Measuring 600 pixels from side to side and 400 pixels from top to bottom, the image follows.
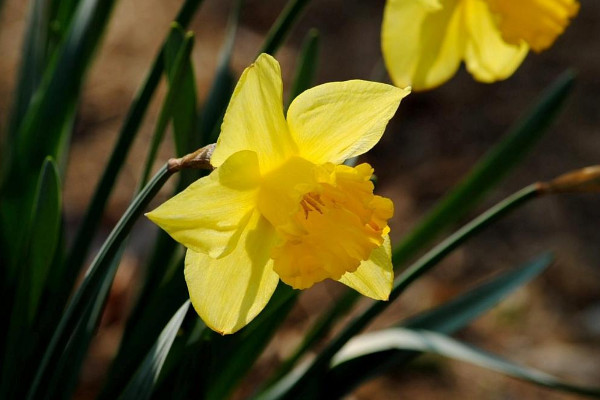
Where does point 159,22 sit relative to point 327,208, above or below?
below

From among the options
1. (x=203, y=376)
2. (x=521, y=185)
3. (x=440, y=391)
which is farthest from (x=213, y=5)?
(x=203, y=376)

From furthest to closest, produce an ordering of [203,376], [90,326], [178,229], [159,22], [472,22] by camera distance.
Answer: [159,22]
[472,22]
[90,326]
[203,376]
[178,229]

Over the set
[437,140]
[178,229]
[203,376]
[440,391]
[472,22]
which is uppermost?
[178,229]

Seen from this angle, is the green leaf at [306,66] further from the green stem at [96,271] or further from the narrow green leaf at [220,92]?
the green stem at [96,271]

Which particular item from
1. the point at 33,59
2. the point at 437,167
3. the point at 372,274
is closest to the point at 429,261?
the point at 372,274

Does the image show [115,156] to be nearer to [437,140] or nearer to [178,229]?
[178,229]

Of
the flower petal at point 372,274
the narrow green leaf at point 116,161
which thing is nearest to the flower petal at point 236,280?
the flower petal at point 372,274
